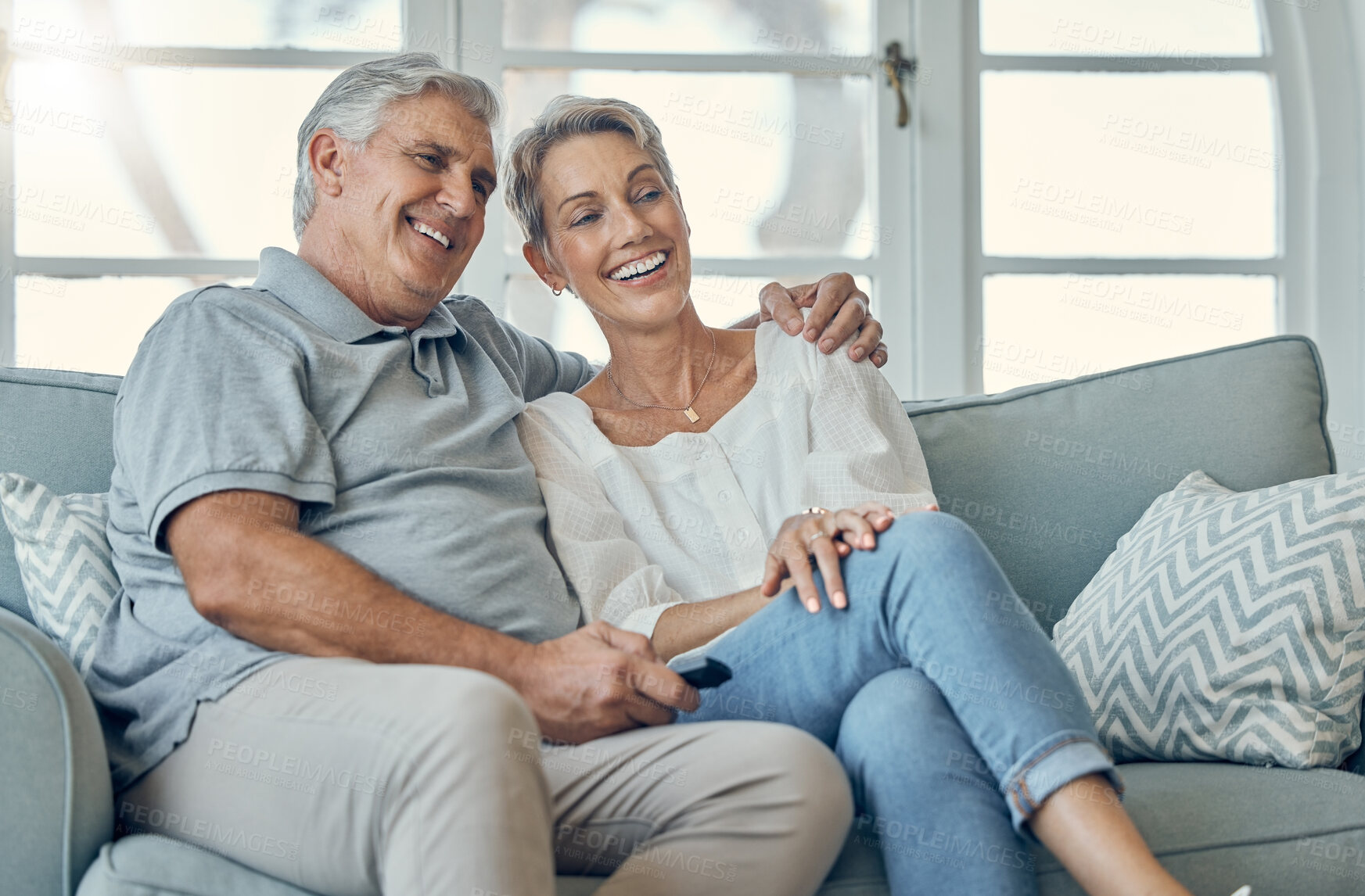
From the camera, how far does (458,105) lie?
1519 millimetres

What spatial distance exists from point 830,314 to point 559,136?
1.56 ft

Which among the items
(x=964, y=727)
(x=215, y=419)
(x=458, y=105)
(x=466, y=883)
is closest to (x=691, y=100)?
(x=458, y=105)

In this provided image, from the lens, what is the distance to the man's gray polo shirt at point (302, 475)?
1.12 m

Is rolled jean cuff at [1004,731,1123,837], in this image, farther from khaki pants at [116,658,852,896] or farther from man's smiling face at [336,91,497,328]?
man's smiling face at [336,91,497,328]

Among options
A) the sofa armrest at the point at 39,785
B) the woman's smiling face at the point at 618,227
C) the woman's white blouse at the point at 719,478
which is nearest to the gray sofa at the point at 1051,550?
the sofa armrest at the point at 39,785

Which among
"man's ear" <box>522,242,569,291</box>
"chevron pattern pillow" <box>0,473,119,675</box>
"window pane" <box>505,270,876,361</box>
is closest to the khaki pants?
"chevron pattern pillow" <box>0,473,119,675</box>

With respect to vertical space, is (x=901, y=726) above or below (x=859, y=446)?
below

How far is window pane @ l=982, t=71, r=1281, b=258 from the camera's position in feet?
8.73

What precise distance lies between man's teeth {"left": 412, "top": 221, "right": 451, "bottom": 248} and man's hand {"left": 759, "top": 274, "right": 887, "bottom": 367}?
49cm

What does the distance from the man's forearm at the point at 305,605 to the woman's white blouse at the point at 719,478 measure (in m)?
0.27

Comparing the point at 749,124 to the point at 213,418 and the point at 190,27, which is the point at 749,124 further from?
the point at 213,418

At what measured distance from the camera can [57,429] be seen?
4.90 ft

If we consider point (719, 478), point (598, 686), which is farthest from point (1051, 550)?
point (598, 686)

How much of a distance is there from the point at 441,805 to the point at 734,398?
0.88 m
